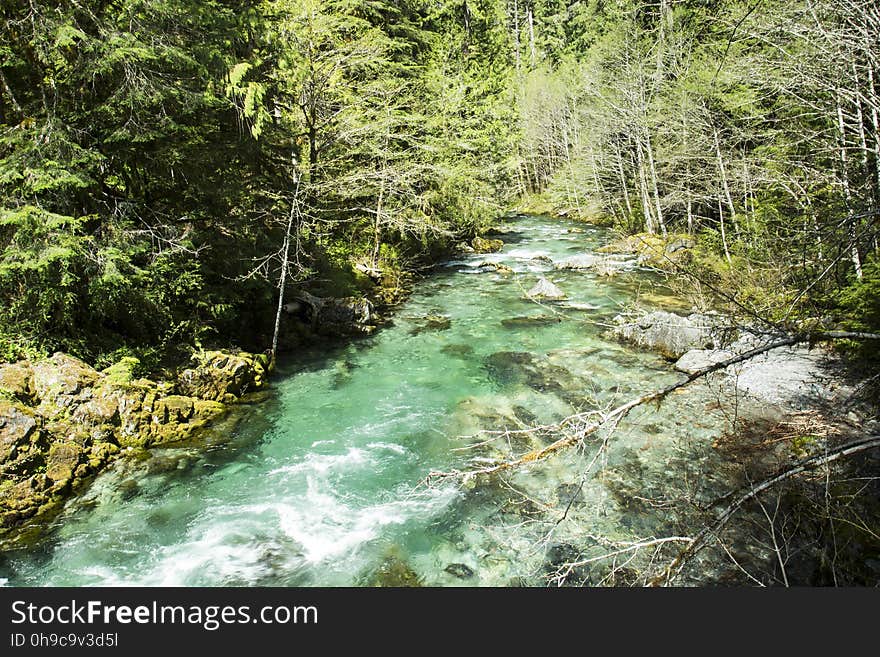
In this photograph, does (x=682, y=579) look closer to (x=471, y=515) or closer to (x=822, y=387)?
(x=471, y=515)

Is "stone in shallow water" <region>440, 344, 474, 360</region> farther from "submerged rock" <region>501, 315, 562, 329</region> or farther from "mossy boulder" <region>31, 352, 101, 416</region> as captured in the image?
"mossy boulder" <region>31, 352, 101, 416</region>

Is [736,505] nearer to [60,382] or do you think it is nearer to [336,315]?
[60,382]

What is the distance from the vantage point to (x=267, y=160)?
12.7 metres

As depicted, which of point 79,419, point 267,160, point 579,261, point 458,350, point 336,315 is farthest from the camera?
point 579,261

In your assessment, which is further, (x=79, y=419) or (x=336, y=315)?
(x=336, y=315)

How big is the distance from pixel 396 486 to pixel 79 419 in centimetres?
508

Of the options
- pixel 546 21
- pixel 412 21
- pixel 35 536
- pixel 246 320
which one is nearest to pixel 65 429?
pixel 35 536

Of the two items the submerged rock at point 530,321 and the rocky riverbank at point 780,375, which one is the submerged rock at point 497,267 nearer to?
the submerged rock at point 530,321

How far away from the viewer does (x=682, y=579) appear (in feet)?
17.7

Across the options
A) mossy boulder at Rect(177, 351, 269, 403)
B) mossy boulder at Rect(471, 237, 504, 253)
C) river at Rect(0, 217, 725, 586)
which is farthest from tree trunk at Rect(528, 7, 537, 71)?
mossy boulder at Rect(177, 351, 269, 403)

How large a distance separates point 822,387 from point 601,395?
3.56 metres

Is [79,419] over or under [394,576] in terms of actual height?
over

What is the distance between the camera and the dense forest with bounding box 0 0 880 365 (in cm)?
672

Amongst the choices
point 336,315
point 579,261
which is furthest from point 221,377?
point 579,261
